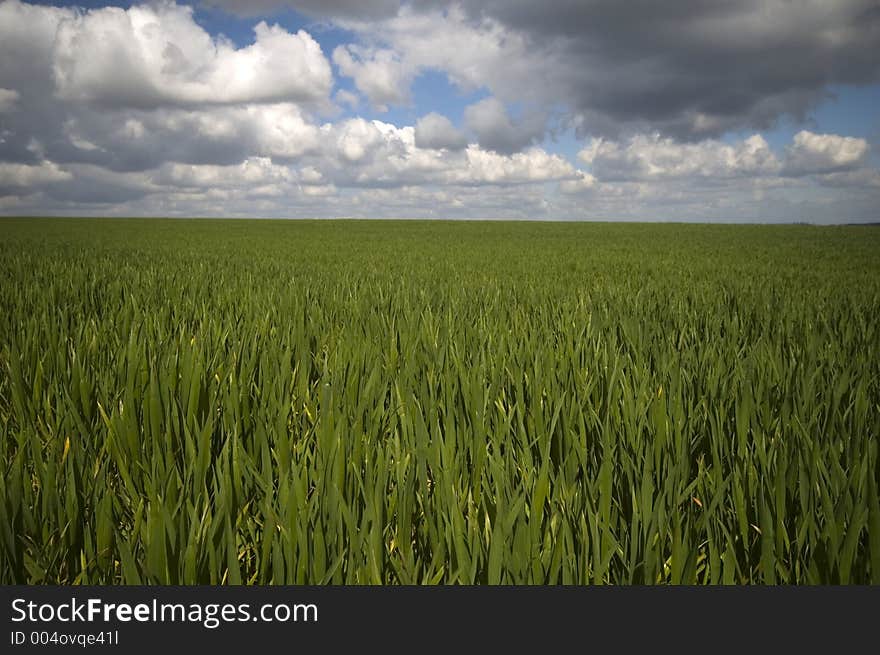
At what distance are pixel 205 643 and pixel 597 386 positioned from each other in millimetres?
1821

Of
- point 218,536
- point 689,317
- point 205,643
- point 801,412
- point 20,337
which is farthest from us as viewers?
point 689,317

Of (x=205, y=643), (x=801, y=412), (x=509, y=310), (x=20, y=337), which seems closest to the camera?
(x=205, y=643)

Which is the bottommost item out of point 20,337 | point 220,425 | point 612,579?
point 612,579

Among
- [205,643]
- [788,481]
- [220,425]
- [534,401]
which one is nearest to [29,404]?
[220,425]

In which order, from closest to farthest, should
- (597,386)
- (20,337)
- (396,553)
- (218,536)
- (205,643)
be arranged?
(205,643) < (218,536) < (396,553) < (597,386) < (20,337)

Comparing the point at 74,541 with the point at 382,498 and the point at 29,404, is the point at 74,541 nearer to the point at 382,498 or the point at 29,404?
the point at 382,498

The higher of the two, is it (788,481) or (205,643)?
(788,481)

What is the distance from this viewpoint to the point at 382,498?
4.05 feet

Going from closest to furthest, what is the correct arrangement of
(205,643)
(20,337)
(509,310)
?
(205,643)
(20,337)
(509,310)

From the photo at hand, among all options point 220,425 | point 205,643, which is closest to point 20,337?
point 220,425

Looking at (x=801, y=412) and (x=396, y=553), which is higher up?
(x=801, y=412)

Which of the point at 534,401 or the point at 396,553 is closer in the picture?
the point at 396,553

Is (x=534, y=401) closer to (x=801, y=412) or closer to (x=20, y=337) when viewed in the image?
(x=801, y=412)

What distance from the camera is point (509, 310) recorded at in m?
4.47
